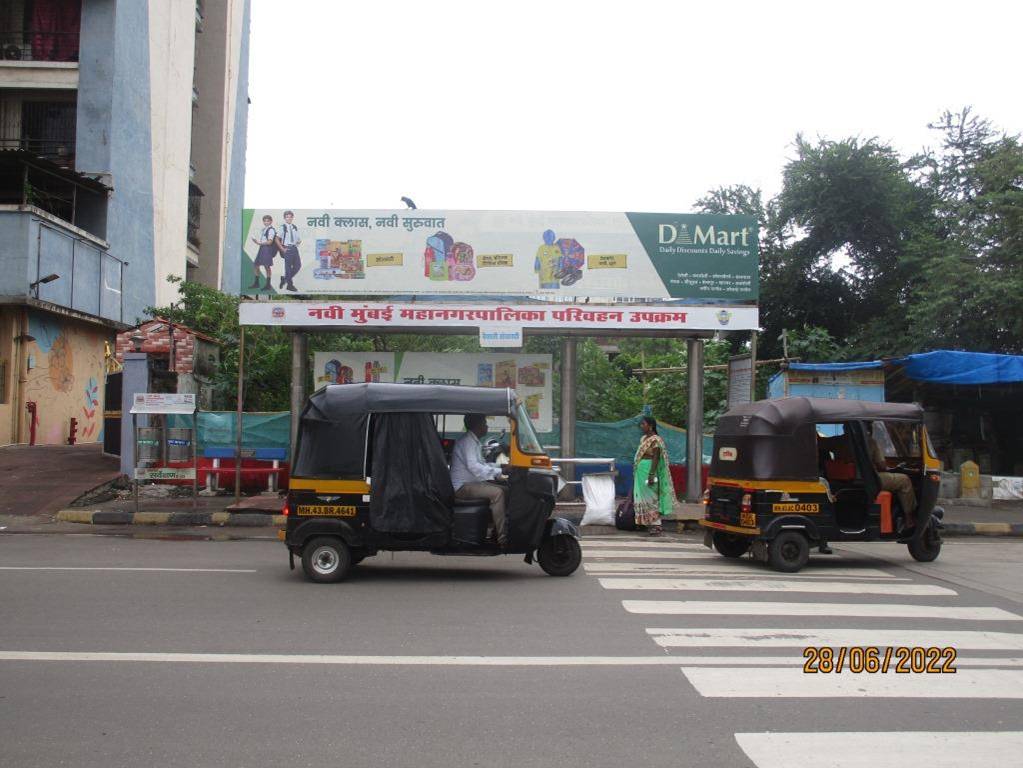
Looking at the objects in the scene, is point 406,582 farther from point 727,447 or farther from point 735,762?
point 735,762

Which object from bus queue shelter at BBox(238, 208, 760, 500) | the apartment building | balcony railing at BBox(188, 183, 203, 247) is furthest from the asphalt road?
balcony railing at BBox(188, 183, 203, 247)

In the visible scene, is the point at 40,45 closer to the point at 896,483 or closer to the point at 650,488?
the point at 650,488

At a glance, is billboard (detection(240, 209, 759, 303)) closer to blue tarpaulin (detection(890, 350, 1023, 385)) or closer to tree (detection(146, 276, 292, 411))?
tree (detection(146, 276, 292, 411))

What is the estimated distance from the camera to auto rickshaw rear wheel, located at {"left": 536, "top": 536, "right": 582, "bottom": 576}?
30.4 feet

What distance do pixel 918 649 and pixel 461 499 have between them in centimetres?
443

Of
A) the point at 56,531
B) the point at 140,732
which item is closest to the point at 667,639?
the point at 140,732

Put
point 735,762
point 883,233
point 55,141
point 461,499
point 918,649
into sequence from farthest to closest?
point 55,141 < point 883,233 < point 461,499 < point 918,649 < point 735,762

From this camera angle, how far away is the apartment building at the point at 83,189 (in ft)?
72.9

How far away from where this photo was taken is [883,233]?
23.7 m

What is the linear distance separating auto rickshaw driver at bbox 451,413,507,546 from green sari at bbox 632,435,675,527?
4603 millimetres

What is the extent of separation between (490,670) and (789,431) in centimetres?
570

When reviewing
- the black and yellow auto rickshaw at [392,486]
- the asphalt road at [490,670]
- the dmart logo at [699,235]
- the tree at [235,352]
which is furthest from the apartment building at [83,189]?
the black and yellow auto rickshaw at [392,486]

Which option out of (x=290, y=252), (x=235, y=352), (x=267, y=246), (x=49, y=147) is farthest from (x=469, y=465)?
(x=49, y=147)

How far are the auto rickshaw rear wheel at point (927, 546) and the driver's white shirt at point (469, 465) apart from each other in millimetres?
5699
